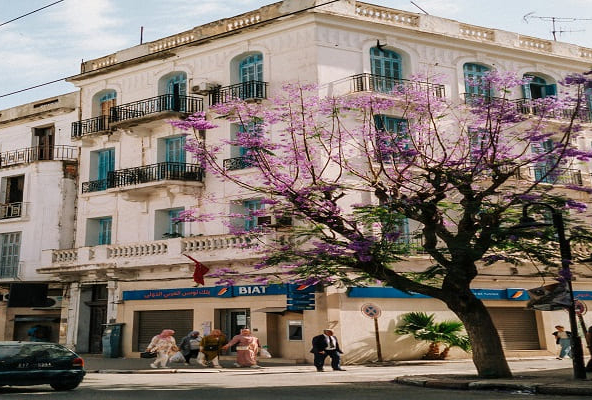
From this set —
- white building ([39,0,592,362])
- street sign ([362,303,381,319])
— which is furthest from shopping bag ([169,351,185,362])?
street sign ([362,303,381,319])

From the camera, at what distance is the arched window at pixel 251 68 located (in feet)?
87.9

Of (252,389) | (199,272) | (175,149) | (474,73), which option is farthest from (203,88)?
(252,389)

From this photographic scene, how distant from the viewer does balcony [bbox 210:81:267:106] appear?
2592cm

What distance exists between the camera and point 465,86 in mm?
26891

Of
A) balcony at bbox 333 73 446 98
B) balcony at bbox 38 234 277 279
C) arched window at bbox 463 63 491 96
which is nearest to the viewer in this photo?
balcony at bbox 38 234 277 279

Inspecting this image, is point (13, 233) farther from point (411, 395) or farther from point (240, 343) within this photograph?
point (411, 395)

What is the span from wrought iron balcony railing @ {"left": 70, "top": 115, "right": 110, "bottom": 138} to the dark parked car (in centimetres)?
1703

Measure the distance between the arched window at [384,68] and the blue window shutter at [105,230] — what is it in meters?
13.4

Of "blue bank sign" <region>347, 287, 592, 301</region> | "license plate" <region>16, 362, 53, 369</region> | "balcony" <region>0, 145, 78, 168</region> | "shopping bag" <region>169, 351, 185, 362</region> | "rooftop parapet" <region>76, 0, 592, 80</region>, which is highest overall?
"rooftop parapet" <region>76, 0, 592, 80</region>

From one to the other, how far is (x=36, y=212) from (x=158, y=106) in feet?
26.8

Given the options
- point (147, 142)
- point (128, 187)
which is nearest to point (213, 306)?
point (128, 187)

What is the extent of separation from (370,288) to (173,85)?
12.6 meters

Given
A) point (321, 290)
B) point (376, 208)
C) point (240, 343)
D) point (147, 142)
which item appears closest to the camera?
point (376, 208)

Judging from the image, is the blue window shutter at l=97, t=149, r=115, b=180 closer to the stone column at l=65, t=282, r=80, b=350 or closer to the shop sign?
the stone column at l=65, t=282, r=80, b=350
